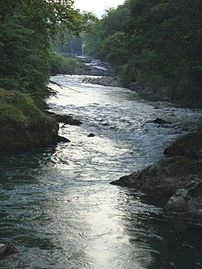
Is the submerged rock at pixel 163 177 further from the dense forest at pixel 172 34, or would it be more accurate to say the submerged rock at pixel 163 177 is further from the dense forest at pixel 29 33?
the dense forest at pixel 172 34

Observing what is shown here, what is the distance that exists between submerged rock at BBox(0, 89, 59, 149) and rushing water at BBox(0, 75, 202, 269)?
22.1 inches

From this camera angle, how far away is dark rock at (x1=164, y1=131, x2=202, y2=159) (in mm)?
12672

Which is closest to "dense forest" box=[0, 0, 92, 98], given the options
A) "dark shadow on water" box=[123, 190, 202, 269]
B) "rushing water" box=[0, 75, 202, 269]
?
"rushing water" box=[0, 75, 202, 269]

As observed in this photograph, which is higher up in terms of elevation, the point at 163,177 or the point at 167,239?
the point at 163,177

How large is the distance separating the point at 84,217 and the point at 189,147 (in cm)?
678

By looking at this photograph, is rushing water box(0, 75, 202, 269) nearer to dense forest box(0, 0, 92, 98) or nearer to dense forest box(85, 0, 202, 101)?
dense forest box(0, 0, 92, 98)

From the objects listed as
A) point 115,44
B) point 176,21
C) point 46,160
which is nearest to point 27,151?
point 46,160

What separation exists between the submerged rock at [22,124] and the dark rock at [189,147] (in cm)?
459

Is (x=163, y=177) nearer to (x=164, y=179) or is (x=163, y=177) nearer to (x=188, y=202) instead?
(x=164, y=179)

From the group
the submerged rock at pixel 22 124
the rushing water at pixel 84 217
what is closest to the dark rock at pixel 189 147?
the rushing water at pixel 84 217

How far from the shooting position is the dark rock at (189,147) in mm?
12672

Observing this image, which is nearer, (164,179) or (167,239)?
(167,239)

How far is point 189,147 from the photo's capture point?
42.3 ft

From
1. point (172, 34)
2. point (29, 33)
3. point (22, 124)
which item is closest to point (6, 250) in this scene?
point (22, 124)
